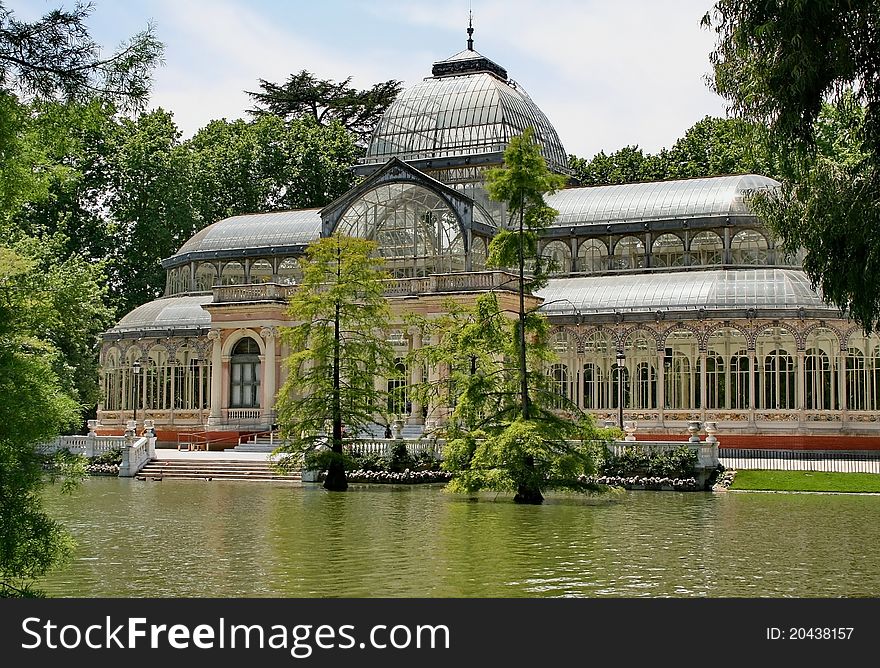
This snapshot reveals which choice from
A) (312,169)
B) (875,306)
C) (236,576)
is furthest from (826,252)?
(312,169)

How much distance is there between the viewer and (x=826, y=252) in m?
18.8

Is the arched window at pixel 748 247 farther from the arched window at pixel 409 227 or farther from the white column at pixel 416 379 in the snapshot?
the white column at pixel 416 379

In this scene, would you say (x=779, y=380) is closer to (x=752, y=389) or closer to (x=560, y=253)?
(x=752, y=389)

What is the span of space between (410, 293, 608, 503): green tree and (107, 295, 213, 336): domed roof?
23710 mm

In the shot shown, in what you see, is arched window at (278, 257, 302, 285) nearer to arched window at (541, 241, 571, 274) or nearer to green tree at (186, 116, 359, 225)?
arched window at (541, 241, 571, 274)

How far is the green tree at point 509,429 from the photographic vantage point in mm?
29562

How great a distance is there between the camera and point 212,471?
1599 inches

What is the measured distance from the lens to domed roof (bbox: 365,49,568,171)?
177 feet

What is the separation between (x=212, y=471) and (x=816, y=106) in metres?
27.1

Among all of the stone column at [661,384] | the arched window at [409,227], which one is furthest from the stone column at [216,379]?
the stone column at [661,384]

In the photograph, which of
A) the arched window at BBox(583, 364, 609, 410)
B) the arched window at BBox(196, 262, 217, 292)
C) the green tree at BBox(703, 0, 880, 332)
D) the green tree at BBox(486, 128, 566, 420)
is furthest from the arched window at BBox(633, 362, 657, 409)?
the green tree at BBox(703, 0, 880, 332)

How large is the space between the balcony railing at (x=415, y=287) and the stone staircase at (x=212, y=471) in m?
7.42

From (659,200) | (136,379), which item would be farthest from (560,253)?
(136,379)

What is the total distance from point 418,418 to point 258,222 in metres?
14.8
